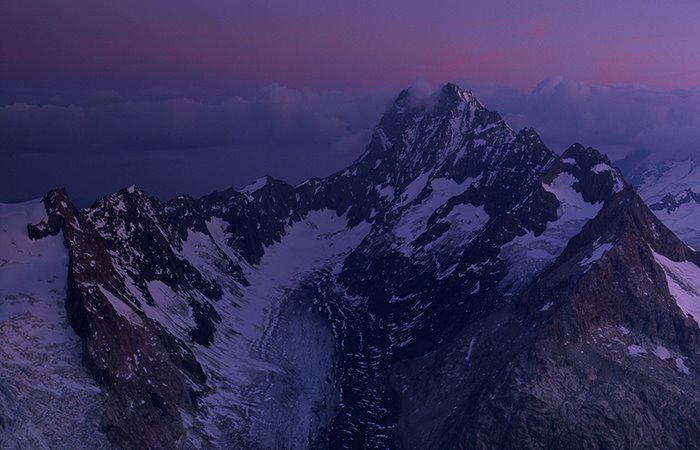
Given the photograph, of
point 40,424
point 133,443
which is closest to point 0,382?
point 40,424

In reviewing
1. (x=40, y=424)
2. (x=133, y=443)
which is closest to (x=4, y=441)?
(x=40, y=424)

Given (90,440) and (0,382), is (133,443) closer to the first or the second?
(90,440)

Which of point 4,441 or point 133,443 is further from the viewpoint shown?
point 133,443

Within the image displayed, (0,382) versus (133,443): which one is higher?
(0,382)

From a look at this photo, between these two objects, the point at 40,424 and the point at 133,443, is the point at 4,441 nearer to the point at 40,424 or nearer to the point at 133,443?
the point at 40,424

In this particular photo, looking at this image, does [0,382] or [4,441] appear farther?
[0,382]

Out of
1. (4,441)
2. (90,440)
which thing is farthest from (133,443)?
(4,441)
